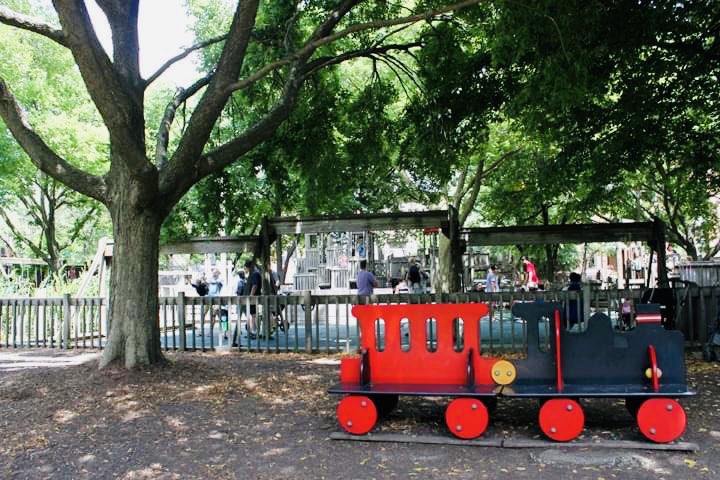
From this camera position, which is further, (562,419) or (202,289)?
(202,289)

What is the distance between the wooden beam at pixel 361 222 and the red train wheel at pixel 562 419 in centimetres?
925

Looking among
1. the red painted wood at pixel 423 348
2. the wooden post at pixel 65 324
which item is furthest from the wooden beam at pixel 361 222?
the red painted wood at pixel 423 348

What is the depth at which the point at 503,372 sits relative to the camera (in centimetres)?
618

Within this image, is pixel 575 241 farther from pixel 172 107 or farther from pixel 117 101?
pixel 117 101

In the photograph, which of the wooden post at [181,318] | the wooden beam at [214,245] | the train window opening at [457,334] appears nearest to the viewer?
the train window opening at [457,334]

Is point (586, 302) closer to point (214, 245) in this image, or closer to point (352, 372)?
point (352, 372)

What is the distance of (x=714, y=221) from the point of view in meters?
29.3

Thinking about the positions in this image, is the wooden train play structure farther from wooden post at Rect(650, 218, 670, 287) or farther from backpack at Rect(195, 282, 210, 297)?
backpack at Rect(195, 282, 210, 297)

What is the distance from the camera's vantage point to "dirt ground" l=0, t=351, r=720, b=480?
536cm

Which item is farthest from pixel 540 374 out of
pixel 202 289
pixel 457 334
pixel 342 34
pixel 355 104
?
pixel 202 289

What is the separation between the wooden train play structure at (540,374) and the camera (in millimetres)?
5832

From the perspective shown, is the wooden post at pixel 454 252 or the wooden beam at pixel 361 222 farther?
the wooden beam at pixel 361 222

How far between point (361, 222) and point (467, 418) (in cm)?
990

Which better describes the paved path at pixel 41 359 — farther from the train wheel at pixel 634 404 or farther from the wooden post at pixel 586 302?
the wooden post at pixel 586 302
